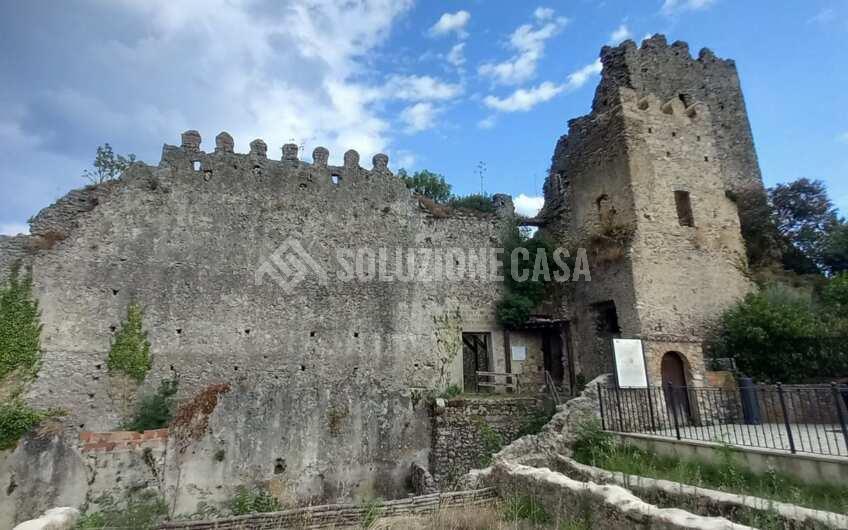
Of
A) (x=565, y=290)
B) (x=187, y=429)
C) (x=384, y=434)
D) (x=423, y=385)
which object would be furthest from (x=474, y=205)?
(x=187, y=429)

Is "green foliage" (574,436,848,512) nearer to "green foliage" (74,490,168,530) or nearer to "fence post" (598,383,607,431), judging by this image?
"fence post" (598,383,607,431)

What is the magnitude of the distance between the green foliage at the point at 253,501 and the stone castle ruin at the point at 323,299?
1.03 feet

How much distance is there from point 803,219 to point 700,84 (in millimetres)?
7302

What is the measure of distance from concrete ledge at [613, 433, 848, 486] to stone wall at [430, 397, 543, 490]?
16.4 feet

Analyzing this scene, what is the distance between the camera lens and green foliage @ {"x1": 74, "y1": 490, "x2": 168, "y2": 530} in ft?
29.6

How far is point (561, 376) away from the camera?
647 inches

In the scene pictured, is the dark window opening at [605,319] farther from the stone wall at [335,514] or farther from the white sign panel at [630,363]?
the stone wall at [335,514]

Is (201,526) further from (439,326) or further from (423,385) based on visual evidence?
(439,326)

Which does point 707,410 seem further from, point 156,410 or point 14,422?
point 14,422

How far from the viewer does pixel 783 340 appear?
1200 centimetres

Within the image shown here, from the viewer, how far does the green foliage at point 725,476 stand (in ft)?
19.1

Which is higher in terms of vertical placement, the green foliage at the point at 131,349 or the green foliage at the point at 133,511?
the green foliage at the point at 131,349

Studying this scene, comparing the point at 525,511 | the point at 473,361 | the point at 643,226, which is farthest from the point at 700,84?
the point at 525,511

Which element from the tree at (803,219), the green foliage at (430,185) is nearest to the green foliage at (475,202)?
the green foliage at (430,185)
